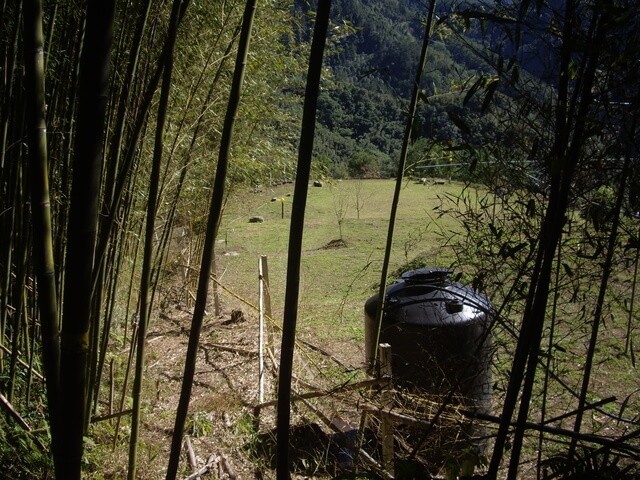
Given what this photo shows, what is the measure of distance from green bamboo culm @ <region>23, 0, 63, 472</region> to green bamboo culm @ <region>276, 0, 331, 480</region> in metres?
0.49

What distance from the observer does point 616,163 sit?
1.20m

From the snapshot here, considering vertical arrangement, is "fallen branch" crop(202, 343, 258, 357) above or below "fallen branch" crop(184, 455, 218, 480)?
below

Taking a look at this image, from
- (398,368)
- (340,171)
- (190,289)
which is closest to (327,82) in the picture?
(190,289)

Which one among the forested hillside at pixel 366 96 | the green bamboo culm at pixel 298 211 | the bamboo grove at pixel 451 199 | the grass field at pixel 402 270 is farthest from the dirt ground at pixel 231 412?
the forested hillside at pixel 366 96

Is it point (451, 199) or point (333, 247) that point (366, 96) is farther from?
point (451, 199)

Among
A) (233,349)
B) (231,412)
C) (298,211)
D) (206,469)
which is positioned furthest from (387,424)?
(233,349)

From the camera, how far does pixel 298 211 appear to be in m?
0.98

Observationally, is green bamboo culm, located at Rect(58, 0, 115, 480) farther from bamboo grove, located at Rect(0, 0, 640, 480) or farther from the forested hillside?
the forested hillside

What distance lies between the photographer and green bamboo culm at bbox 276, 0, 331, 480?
0.94 m

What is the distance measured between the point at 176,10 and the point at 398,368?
7.63ft

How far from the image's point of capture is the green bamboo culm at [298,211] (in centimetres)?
94

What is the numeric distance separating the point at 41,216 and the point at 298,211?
0.58 meters

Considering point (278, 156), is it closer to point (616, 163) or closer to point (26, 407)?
point (26, 407)

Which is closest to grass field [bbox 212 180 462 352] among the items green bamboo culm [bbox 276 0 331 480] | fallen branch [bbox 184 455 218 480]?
fallen branch [bbox 184 455 218 480]
